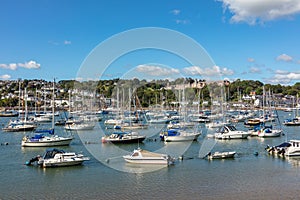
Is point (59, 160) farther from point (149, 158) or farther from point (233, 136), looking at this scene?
point (233, 136)

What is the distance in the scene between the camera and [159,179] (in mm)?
20750

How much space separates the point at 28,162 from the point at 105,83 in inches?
3155

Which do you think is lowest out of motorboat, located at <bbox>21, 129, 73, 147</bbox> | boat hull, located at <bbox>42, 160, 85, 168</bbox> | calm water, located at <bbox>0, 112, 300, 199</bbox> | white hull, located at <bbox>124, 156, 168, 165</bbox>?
calm water, located at <bbox>0, 112, 300, 199</bbox>

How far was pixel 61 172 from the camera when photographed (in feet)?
76.2

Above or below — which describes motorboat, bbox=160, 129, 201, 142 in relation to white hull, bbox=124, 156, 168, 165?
above

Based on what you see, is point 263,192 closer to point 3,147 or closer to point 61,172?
point 61,172

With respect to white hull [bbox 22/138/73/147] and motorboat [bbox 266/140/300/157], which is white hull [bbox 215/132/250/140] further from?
white hull [bbox 22/138/73/147]

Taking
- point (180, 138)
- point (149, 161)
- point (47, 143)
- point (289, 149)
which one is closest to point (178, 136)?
point (180, 138)

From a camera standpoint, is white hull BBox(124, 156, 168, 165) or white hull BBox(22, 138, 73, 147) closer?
white hull BBox(124, 156, 168, 165)

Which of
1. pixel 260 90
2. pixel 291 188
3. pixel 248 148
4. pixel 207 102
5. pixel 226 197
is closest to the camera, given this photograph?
pixel 226 197

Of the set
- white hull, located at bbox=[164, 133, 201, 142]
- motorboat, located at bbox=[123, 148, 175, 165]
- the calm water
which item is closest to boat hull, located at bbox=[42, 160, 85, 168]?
the calm water

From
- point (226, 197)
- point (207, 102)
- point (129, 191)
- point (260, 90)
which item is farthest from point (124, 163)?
point (260, 90)

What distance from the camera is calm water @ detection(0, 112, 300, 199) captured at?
58.3 ft

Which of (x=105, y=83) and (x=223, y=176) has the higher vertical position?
(x=105, y=83)
